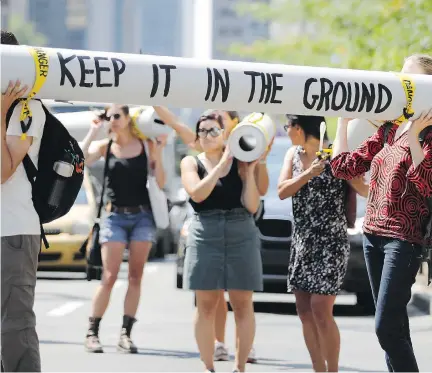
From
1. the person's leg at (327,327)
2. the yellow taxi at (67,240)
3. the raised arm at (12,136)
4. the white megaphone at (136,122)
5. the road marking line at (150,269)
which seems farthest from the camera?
the road marking line at (150,269)

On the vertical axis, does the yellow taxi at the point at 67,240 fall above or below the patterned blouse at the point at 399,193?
below

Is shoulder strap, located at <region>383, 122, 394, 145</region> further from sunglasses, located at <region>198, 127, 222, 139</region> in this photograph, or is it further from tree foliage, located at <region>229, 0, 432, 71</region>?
tree foliage, located at <region>229, 0, 432, 71</region>

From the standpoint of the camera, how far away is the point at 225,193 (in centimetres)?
814

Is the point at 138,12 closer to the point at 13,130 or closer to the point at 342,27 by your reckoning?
the point at 342,27

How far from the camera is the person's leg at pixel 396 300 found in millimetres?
6137

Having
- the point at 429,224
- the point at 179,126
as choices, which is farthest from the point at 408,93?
the point at 179,126

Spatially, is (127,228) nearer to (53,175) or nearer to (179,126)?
(179,126)

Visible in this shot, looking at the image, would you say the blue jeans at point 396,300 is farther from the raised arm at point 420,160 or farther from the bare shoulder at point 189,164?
the bare shoulder at point 189,164

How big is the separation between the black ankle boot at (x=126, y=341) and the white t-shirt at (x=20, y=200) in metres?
3.95

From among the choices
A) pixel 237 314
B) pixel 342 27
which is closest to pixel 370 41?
pixel 342 27

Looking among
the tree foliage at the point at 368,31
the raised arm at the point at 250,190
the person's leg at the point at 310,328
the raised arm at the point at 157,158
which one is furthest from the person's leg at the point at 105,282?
the tree foliage at the point at 368,31

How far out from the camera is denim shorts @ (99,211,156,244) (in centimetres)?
966

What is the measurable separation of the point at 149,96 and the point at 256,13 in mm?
23889

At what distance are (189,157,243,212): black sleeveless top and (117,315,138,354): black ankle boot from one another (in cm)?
185
